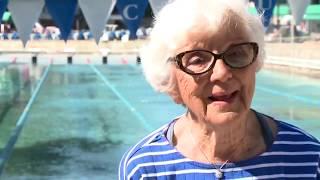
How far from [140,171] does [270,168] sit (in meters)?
0.39

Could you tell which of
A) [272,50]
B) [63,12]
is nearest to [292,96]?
[63,12]

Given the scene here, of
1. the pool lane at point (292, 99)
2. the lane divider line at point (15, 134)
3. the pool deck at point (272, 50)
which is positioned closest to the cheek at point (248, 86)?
the lane divider line at point (15, 134)

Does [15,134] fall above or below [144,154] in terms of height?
below

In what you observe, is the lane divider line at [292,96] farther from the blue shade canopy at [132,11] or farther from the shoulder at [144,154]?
the shoulder at [144,154]

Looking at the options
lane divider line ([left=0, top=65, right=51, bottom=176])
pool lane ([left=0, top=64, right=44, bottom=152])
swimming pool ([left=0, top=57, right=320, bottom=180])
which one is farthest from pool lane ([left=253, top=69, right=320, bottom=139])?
pool lane ([left=0, top=64, right=44, bottom=152])

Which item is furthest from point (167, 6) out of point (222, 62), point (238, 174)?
point (238, 174)

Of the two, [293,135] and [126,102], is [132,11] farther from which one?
[126,102]

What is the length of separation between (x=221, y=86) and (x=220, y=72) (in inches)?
1.6

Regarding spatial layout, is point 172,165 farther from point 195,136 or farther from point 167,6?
point 167,6

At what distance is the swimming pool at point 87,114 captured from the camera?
8.20 m

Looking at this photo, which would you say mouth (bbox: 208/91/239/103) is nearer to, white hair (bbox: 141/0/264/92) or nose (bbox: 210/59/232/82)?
nose (bbox: 210/59/232/82)

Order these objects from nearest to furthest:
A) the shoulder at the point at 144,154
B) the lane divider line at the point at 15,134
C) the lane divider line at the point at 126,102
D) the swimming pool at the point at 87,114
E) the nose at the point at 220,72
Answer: the nose at the point at 220,72 < the shoulder at the point at 144,154 < the swimming pool at the point at 87,114 < the lane divider line at the point at 15,134 < the lane divider line at the point at 126,102

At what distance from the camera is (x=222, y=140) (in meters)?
2.06

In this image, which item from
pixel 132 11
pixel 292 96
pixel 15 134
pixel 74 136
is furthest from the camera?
pixel 292 96
